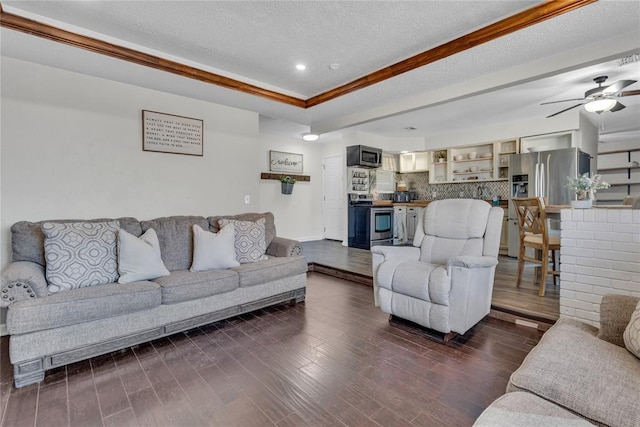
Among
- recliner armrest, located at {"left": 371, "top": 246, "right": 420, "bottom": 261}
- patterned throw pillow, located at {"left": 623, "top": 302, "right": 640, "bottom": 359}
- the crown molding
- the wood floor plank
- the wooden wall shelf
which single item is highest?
the crown molding

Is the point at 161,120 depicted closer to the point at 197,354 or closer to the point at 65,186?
the point at 65,186

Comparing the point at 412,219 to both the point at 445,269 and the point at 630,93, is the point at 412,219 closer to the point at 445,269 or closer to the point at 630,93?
the point at 630,93

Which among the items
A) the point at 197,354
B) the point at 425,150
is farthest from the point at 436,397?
the point at 425,150

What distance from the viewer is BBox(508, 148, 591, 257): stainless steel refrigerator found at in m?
4.68

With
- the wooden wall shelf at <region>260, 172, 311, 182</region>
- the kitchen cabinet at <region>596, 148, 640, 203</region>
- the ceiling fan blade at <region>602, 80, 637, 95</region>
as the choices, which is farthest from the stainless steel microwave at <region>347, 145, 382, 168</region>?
the kitchen cabinet at <region>596, 148, 640, 203</region>

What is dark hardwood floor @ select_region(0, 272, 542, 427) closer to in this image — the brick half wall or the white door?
the brick half wall

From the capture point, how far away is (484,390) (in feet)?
5.90

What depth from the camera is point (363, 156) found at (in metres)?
6.12

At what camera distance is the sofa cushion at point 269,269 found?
9.37 feet

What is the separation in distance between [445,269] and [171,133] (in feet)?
10.8

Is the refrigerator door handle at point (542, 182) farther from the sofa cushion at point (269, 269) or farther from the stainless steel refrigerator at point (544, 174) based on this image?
the sofa cushion at point (269, 269)

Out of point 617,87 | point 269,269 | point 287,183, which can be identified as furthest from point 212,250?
point 617,87

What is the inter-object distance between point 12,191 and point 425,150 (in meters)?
6.74

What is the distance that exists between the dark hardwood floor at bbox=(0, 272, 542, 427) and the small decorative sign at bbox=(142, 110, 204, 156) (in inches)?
83.3
